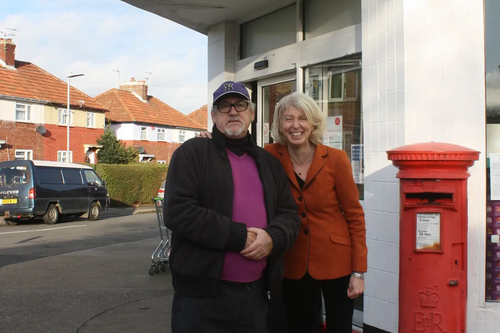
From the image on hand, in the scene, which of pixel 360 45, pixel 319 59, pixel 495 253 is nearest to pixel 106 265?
pixel 319 59

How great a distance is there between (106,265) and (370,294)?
583cm

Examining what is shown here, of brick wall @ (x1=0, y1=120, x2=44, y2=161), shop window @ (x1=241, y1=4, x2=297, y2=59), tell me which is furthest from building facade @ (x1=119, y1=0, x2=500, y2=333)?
brick wall @ (x1=0, y1=120, x2=44, y2=161)

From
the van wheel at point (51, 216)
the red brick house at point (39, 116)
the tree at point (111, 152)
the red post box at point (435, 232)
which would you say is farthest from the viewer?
the tree at point (111, 152)

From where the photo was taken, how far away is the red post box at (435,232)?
9.83 feet

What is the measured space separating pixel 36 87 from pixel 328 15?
29597mm

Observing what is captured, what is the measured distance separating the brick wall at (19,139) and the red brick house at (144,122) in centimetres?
931

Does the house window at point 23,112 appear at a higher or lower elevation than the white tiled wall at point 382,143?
higher

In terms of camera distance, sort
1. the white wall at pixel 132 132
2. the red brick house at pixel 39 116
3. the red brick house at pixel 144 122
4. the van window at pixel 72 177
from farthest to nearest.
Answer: the red brick house at pixel 144 122
the white wall at pixel 132 132
the red brick house at pixel 39 116
the van window at pixel 72 177

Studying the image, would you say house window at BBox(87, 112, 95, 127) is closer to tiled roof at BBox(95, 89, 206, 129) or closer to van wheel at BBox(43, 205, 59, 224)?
tiled roof at BBox(95, 89, 206, 129)

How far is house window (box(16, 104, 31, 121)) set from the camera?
1121 inches

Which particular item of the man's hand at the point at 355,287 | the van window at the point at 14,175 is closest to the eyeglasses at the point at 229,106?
the man's hand at the point at 355,287

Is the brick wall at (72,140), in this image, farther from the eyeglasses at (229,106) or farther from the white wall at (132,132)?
the eyeglasses at (229,106)

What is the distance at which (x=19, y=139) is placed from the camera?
2822 centimetres

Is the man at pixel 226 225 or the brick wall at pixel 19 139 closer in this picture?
the man at pixel 226 225
